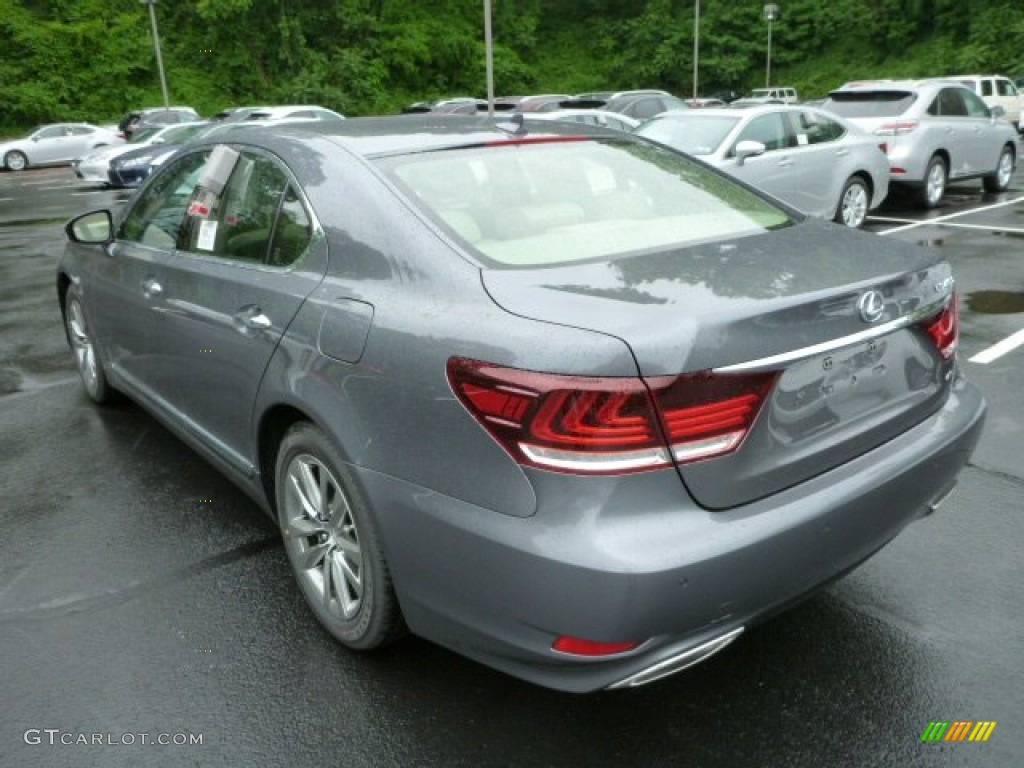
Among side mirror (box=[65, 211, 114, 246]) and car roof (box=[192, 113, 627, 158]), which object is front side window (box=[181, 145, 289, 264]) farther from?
side mirror (box=[65, 211, 114, 246])

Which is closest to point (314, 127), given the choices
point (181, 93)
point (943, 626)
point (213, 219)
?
point (213, 219)

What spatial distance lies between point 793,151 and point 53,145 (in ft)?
81.2

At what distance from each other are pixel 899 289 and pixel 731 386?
72 centimetres

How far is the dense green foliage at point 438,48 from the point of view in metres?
40.2

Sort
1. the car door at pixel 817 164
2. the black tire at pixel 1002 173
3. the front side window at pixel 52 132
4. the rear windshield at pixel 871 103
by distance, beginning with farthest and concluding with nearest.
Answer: the front side window at pixel 52 132 → the black tire at pixel 1002 173 → the rear windshield at pixel 871 103 → the car door at pixel 817 164

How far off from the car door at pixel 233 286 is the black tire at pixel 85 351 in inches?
55.3

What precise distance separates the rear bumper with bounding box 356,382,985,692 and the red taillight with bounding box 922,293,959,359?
1.43ft

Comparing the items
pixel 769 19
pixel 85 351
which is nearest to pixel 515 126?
pixel 85 351

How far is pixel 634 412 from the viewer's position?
2.11m

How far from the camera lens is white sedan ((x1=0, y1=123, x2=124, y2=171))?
2773 centimetres

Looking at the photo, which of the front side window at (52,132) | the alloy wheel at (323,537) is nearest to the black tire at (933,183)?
the alloy wheel at (323,537)

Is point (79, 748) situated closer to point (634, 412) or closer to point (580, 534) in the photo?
point (580, 534)

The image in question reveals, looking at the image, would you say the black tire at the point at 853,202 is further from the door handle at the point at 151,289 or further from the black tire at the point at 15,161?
the black tire at the point at 15,161

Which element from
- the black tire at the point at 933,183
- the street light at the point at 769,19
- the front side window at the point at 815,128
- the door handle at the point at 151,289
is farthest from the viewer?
the street light at the point at 769,19
